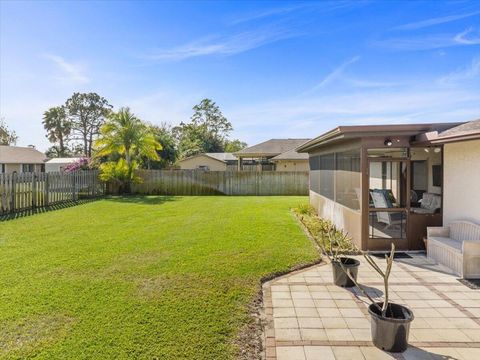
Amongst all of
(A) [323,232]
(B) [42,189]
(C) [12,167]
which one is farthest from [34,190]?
(C) [12,167]

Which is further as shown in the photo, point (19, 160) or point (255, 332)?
point (19, 160)

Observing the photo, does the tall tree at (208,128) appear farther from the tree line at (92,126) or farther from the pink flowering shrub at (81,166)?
the pink flowering shrub at (81,166)

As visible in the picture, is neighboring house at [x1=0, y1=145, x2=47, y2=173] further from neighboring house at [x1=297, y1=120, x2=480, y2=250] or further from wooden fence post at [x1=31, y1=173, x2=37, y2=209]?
neighboring house at [x1=297, y1=120, x2=480, y2=250]

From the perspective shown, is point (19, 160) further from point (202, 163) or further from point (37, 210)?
point (37, 210)

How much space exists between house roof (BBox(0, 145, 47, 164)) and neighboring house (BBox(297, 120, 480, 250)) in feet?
111

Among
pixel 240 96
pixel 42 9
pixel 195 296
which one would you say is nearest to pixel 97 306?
pixel 195 296

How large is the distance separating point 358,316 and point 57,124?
5419cm

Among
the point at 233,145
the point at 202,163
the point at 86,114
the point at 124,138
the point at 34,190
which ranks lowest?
the point at 34,190

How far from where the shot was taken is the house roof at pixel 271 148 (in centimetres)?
2573

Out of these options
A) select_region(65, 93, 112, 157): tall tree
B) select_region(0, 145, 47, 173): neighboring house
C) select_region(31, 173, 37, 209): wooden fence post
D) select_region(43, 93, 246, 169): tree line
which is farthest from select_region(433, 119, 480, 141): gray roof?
select_region(65, 93, 112, 157): tall tree

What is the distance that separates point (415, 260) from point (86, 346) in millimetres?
6003

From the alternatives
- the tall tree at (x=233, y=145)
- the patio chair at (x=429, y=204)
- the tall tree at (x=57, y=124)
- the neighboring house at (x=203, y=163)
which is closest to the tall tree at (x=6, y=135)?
the tall tree at (x=57, y=124)

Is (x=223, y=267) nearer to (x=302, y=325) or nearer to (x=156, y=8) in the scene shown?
(x=302, y=325)

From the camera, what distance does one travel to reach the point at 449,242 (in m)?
6.12
